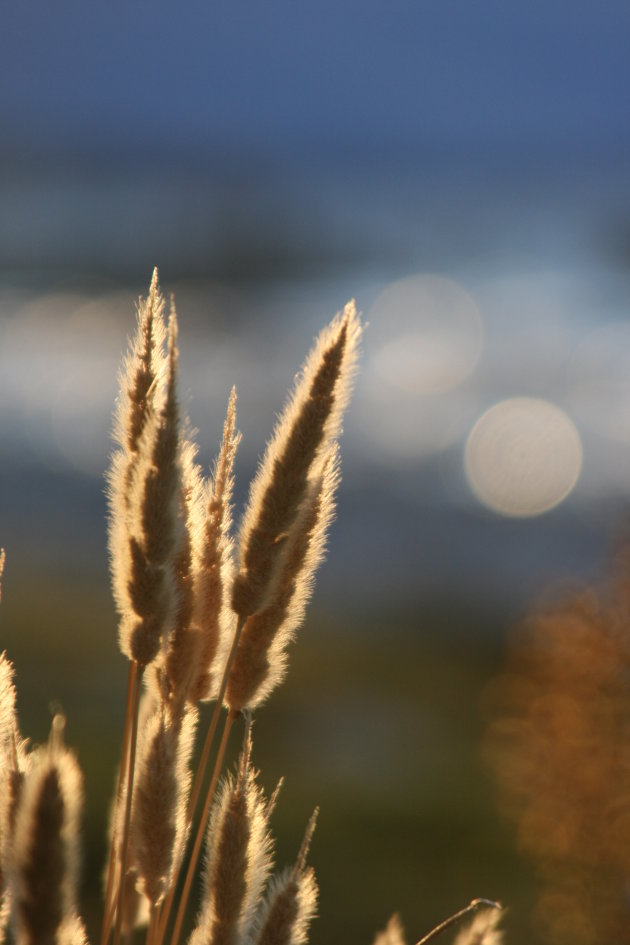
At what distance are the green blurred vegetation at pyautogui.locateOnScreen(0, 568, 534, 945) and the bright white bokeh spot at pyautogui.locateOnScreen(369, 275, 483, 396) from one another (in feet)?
13.0

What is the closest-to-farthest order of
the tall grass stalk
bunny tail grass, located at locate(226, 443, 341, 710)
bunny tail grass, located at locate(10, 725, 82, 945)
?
bunny tail grass, located at locate(10, 725, 82, 945)
the tall grass stalk
bunny tail grass, located at locate(226, 443, 341, 710)

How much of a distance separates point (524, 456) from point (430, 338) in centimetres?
214

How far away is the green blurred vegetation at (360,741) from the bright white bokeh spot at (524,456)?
3464mm

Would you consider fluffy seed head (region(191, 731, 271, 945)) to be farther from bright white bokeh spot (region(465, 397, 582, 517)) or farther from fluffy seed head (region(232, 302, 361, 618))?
bright white bokeh spot (region(465, 397, 582, 517))

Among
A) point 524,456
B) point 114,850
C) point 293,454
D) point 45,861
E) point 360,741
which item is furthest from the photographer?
point 524,456

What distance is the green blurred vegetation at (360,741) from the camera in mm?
3834

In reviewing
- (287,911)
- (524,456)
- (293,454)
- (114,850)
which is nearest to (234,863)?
(287,911)

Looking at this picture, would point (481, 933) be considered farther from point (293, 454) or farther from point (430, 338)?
point (430, 338)

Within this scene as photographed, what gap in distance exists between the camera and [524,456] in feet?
42.0

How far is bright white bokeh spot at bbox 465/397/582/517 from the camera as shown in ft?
39.6

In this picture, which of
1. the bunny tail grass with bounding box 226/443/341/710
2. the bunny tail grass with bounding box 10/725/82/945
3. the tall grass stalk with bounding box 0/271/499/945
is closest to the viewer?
the bunny tail grass with bounding box 10/725/82/945

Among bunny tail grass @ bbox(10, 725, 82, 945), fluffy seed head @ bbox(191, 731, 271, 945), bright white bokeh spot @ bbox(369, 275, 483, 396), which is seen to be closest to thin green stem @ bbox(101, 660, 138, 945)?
fluffy seed head @ bbox(191, 731, 271, 945)

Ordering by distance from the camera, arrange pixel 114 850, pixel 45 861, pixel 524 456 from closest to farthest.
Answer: pixel 45 861, pixel 114 850, pixel 524 456

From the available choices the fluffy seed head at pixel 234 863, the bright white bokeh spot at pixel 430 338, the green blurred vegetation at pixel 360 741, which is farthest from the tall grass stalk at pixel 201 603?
the bright white bokeh spot at pixel 430 338
